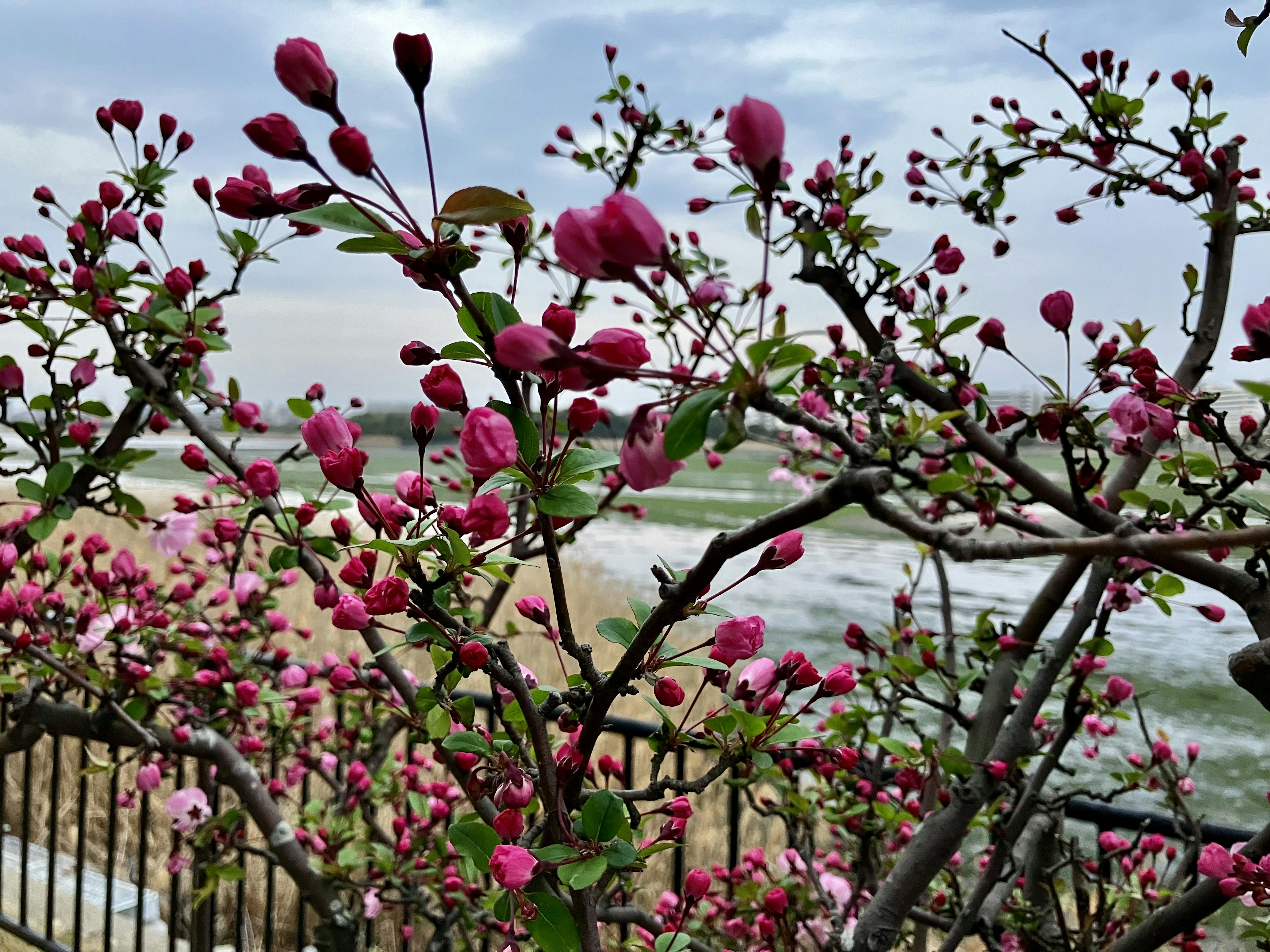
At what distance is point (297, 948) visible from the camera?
2.07 meters

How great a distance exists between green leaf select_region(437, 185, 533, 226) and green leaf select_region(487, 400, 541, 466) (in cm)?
9

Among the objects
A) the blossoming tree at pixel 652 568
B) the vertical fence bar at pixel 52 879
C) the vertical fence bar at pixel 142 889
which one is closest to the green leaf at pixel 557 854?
the blossoming tree at pixel 652 568

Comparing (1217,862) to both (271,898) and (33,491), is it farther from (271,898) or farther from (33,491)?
(271,898)

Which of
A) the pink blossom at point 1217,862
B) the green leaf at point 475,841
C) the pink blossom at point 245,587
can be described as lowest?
the pink blossom at point 1217,862

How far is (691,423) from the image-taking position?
0.35m

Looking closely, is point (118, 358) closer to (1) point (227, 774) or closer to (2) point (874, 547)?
(1) point (227, 774)

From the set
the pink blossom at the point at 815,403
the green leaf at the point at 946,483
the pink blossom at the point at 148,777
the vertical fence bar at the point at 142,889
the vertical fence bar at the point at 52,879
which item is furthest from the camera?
the vertical fence bar at the point at 52,879

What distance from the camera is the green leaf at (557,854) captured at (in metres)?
0.48

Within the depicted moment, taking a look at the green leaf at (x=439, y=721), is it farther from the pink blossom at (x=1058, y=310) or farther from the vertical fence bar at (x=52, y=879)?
the vertical fence bar at (x=52, y=879)

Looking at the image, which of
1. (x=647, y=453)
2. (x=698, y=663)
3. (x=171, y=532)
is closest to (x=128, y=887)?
(x=171, y=532)

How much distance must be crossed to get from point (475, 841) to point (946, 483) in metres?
0.63

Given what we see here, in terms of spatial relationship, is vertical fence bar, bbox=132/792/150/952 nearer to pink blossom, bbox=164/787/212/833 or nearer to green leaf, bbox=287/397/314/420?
pink blossom, bbox=164/787/212/833

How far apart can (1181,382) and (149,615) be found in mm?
1791

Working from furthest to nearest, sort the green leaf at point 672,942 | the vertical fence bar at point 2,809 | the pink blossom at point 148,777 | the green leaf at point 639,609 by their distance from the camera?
the vertical fence bar at point 2,809
the pink blossom at point 148,777
the green leaf at point 672,942
the green leaf at point 639,609
